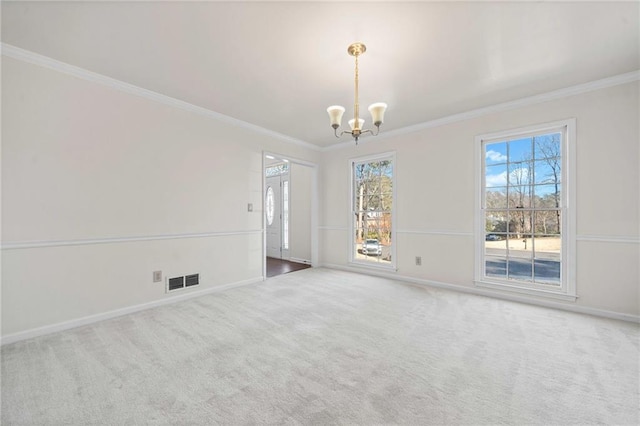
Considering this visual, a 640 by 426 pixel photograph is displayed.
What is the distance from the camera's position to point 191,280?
3637 millimetres

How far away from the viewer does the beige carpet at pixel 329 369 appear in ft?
5.14

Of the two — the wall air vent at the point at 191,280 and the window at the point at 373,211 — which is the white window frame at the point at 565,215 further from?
the wall air vent at the point at 191,280

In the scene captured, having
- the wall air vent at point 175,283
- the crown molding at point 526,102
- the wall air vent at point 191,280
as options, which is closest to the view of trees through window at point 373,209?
the crown molding at point 526,102

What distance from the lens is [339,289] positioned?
405cm

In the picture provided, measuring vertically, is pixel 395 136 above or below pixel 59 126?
above

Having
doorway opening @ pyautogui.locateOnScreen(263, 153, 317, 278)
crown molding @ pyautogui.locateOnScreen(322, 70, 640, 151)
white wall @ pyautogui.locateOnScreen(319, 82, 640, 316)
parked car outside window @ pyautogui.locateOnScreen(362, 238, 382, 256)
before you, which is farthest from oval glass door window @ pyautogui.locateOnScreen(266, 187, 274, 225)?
crown molding @ pyautogui.locateOnScreen(322, 70, 640, 151)

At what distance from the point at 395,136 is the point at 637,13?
9.57 ft

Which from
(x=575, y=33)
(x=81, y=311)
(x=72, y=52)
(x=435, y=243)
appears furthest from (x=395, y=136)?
(x=81, y=311)

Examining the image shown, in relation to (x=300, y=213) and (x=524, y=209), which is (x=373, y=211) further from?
(x=524, y=209)

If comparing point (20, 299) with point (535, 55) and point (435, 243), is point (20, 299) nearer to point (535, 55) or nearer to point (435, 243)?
point (435, 243)

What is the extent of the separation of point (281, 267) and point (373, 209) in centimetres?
235

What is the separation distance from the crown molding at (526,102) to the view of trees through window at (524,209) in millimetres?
445

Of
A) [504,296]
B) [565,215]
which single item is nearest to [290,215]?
[504,296]

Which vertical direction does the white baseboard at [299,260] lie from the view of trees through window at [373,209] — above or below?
below
